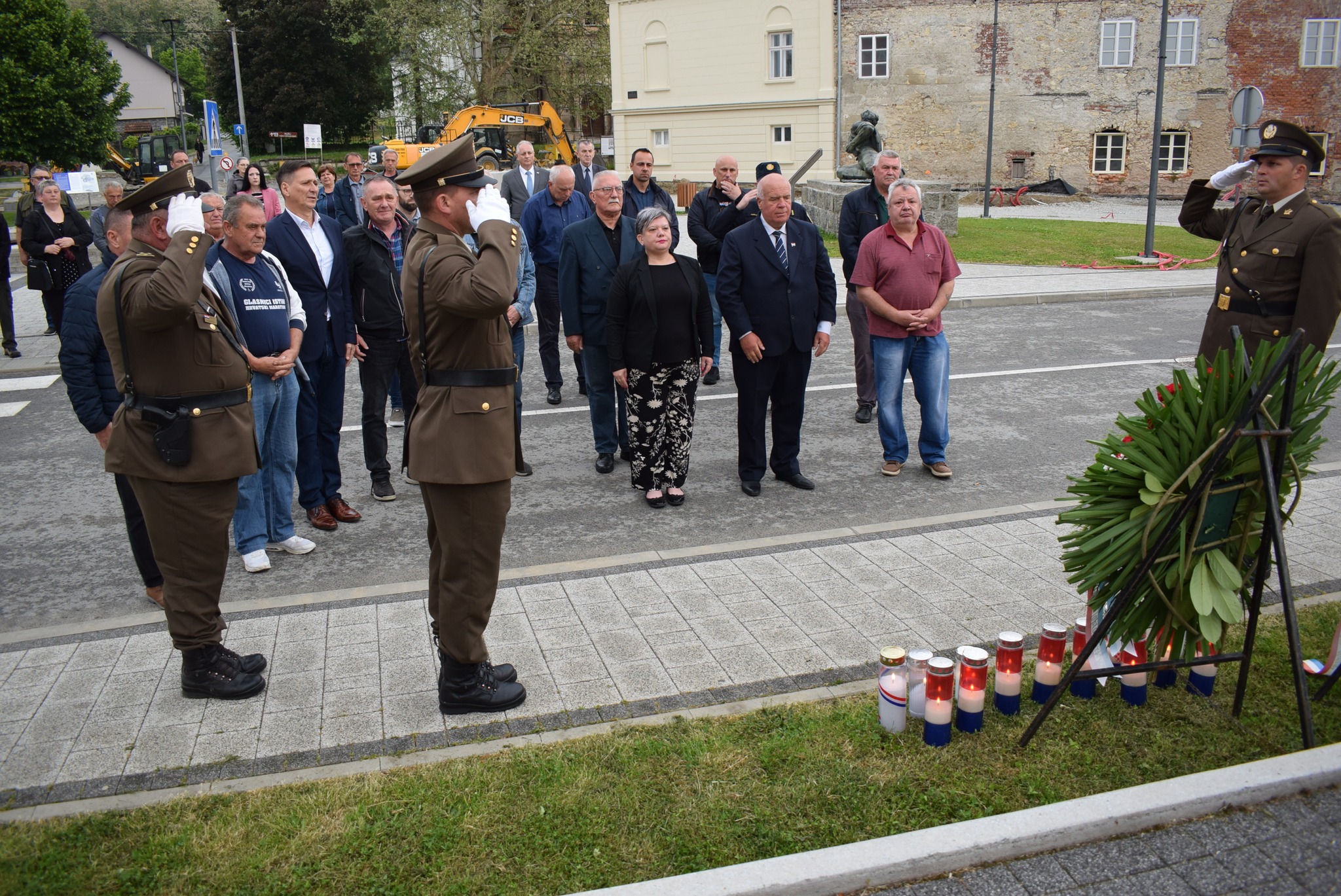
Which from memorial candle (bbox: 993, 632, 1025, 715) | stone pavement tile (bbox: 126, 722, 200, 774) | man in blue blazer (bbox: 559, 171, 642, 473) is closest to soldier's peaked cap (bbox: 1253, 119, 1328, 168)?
memorial candle (bbox: 993, 632, 1025, 715)

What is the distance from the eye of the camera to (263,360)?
5.94 metres

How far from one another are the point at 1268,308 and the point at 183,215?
530 cm

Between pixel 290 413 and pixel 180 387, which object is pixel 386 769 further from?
pixel 290 413

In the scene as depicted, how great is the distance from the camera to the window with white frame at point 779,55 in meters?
40.8

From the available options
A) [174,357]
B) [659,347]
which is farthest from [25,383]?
[174,357]

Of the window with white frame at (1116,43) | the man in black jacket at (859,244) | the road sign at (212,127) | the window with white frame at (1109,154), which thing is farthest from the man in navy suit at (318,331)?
the window with white frame at (1116,43)

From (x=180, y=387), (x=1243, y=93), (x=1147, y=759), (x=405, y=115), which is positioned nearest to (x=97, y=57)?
(x=405, y=115)

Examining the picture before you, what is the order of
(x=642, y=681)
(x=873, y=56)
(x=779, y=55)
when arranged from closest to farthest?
1. (x=642, y=681)
2. (x=873, y=56)
3. (x=779, y=55)

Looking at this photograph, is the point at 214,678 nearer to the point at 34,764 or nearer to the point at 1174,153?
the point at 34,764

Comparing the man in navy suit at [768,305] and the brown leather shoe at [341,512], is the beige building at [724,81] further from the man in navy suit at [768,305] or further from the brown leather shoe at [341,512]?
the brown leather shoe at [341,512]

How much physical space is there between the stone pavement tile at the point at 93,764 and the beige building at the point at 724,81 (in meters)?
39.6

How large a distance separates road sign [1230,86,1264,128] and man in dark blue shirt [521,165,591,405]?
491 inches

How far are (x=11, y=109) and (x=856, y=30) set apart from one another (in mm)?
33966

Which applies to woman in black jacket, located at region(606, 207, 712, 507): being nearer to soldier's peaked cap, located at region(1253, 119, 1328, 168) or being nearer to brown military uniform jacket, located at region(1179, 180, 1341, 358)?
brown military uniform jacket, located at region(1179, 180, 1341, 358)
